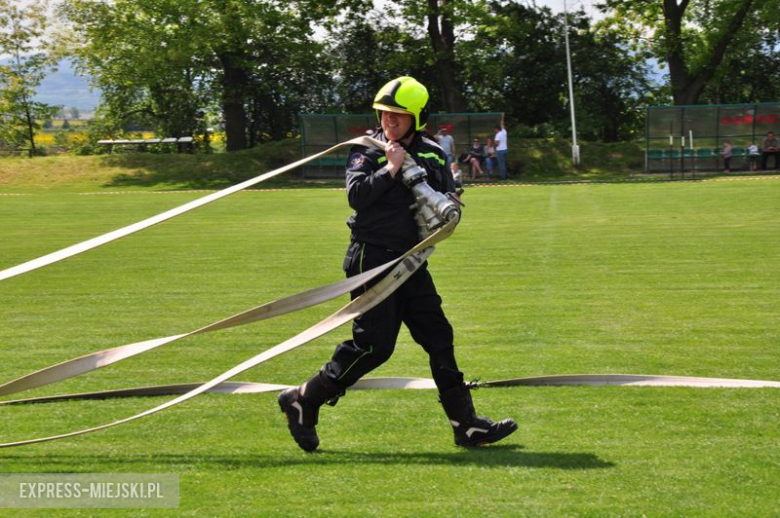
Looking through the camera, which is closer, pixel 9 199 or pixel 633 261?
pixel 633 261

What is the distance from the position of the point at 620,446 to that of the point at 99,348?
15.6ft

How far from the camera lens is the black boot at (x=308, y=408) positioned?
18.5 ft

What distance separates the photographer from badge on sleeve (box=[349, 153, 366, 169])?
553 cm

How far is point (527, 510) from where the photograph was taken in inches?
184

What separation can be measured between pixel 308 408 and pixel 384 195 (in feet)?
4.03

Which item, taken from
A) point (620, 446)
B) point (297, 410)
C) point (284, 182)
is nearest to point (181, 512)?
point (297, 410)

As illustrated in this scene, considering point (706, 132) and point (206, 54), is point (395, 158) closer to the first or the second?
point (706, 132)

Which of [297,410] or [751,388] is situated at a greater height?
[297,410]

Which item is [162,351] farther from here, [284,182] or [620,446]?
[284,182]

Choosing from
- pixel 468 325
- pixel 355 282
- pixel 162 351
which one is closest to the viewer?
pixel 355 282

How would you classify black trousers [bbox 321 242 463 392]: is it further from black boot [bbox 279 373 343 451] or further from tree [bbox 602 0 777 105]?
tree [bbox 602 0 777 105]

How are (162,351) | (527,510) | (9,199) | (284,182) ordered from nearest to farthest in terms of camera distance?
(527,510) < (162,351) < (9,199) < (284,182)

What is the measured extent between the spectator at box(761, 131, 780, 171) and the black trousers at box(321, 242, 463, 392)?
1302 inches

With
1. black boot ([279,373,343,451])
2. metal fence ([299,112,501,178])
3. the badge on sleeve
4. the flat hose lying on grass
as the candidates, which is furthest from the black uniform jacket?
metal fence ([299,112,501,178])
